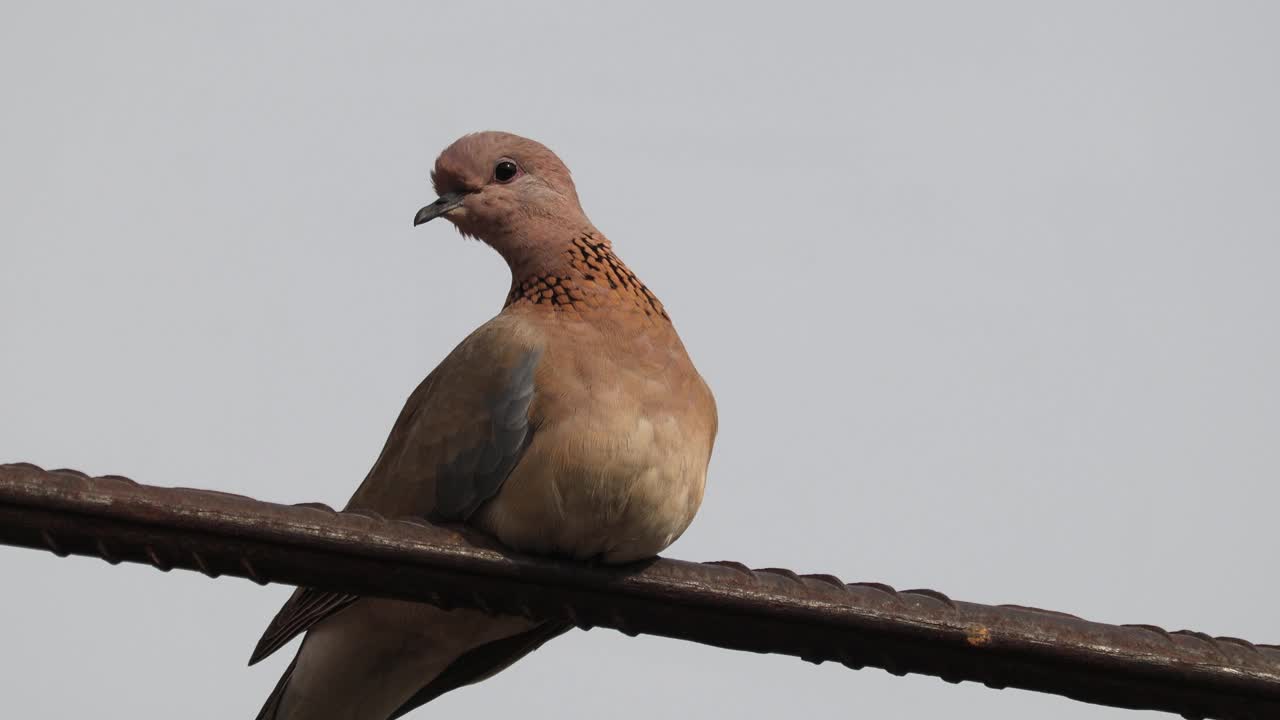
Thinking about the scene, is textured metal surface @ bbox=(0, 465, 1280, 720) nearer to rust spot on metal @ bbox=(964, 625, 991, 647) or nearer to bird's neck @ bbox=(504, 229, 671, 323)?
rust spot on metal @ bbox=(964, 625, 991, 647)

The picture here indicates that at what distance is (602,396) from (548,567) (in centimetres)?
73

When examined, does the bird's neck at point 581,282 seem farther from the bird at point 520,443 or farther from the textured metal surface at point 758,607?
the textured metal surface at point 758,607

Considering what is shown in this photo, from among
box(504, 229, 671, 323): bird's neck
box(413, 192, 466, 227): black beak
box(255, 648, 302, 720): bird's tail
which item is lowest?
box(255, 648, 302, 720): bird's tail

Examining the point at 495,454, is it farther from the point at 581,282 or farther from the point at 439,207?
the point at 439,207

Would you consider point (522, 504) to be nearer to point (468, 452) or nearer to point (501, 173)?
point (468, 452)

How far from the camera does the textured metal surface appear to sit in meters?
3.32

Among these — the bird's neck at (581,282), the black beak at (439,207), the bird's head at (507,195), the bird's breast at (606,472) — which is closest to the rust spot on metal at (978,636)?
the bird's breast at (606,472)

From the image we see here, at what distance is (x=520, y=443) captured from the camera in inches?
187

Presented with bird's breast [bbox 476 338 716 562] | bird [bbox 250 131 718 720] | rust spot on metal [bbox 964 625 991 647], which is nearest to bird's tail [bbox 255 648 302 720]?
bird [bbox 250 131 718 720]

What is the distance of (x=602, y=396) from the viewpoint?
4684 mm

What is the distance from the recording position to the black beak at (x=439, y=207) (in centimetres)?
555

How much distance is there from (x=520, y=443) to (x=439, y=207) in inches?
43.6

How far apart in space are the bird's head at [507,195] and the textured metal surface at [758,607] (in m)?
1.78

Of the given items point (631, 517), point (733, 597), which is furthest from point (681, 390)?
point (733, 597)
